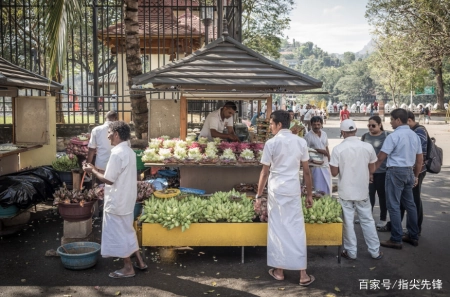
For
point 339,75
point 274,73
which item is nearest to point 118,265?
point 274,73

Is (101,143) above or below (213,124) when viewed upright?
below

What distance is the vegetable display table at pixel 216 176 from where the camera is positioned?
8102 mm

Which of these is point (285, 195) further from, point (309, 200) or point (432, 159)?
point (432, 159)

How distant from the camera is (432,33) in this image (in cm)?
2867

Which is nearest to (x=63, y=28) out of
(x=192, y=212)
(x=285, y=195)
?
(x=192, y=212)

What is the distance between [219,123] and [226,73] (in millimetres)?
1887

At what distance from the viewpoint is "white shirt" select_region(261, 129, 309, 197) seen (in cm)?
536

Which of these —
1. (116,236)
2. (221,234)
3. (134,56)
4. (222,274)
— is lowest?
(222,274)

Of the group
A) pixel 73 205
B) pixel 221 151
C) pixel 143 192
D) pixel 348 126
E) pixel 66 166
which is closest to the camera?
pixel 348 126

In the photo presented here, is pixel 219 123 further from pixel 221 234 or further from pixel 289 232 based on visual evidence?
pixel 289 232

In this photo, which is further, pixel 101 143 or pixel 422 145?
pixel 101 143

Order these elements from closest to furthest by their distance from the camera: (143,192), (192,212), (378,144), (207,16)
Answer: (192,212) < (143,192) < (378,144) < (207,16)

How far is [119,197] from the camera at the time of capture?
5395 millimetres

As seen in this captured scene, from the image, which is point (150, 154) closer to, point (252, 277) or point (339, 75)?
point (252, 277)
